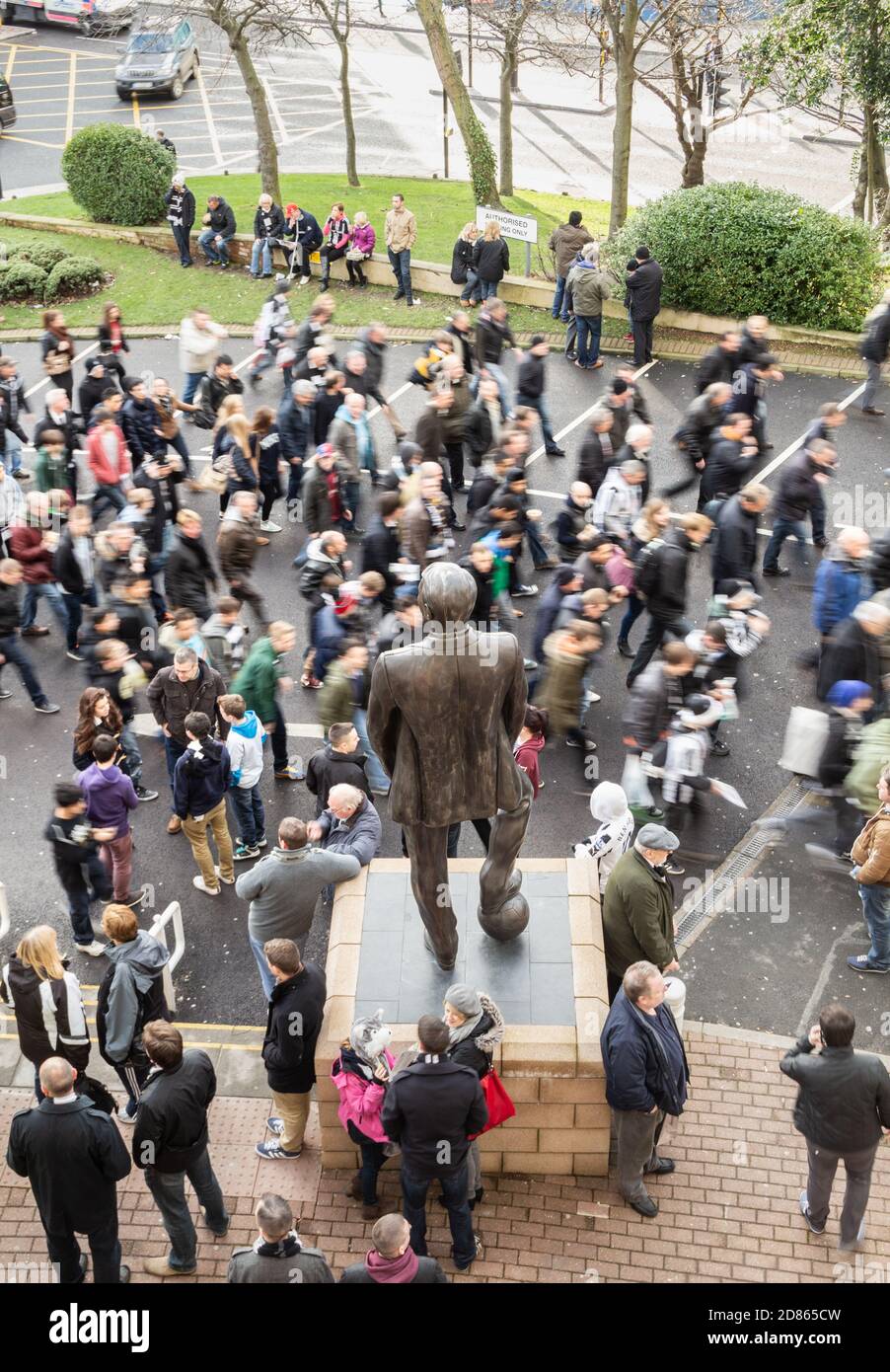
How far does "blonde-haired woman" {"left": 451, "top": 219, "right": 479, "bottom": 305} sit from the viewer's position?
66.6 feet

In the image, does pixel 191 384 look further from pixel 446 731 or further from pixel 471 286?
pixel 446 731

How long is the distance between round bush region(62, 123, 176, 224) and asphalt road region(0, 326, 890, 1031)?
10.6 meters

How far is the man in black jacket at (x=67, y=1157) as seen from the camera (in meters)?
6.91

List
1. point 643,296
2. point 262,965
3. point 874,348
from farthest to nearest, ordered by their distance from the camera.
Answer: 1. point 643,296
2. point 874,348
3. point 262,965

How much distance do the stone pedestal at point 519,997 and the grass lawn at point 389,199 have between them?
1645 cm

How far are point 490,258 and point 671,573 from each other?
32.4 feet

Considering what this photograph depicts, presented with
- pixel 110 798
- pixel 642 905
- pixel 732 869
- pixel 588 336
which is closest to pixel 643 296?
pixel 588 336

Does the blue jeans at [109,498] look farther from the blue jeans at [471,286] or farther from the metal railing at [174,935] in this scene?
the blue jeans at [471,286]

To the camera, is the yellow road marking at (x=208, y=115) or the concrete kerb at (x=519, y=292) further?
the yellow road marking at (x=208, y=115)

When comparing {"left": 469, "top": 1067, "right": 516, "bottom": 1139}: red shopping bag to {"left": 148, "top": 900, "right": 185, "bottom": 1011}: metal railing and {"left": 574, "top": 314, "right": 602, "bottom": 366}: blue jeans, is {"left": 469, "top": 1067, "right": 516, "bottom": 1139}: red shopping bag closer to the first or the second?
{"left": 148, "top": 900, "right": 185, "bottom": 1011}: metal railing

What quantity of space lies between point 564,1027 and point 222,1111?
2.47 meters

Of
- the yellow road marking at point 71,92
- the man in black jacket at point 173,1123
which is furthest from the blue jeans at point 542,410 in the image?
the yellow road marking at point 71,92

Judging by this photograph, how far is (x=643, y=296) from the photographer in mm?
18062

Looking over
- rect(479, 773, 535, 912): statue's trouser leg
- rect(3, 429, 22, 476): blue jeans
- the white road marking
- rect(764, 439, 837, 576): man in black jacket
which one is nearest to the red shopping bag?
rect(479, 773, 535, 912): statue's trouser leg
